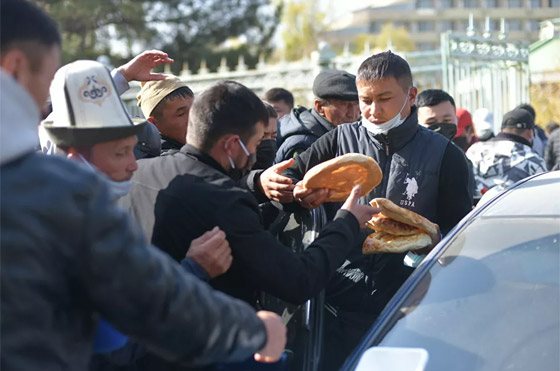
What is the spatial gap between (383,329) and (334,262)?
0.96 ft

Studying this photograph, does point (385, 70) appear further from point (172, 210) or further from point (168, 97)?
point (172, 210)

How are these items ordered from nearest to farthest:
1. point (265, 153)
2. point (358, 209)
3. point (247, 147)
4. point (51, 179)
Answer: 1. point (51, 179)
2. point (247, 147)
3. point (358, 209)
4. point (265, 153)

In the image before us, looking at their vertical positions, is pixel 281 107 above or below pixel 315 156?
below

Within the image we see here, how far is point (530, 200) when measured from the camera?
2.89 meters

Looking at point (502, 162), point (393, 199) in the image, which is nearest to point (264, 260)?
point (393, 199)

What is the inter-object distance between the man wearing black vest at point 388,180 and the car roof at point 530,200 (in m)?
0.30

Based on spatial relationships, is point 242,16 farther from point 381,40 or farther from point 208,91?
point 381,40

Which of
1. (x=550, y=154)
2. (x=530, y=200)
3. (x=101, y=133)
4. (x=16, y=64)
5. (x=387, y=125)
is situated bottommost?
(x=550, y=154)

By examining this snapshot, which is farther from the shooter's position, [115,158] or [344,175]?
[344,175]

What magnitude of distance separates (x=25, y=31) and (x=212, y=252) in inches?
36.1

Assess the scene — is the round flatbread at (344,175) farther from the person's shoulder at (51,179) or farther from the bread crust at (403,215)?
the person's shoulder at (51,179)

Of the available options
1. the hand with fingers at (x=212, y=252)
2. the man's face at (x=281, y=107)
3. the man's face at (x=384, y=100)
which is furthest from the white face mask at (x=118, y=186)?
the man's face at (x=281, y=107)

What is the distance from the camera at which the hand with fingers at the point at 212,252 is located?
235 cm

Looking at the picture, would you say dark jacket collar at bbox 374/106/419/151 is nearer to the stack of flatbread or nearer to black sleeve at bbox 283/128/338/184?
black sleeve at bbox 283/128/338/184
